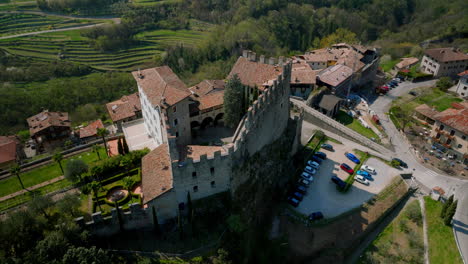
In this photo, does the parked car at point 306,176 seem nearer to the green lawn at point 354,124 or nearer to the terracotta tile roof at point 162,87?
the green lawn at point 354,124

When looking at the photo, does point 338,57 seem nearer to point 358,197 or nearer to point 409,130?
point 409,130

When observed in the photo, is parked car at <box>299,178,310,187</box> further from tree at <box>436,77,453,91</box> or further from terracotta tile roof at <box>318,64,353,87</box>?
tree at <box>436,77,453,91</box>

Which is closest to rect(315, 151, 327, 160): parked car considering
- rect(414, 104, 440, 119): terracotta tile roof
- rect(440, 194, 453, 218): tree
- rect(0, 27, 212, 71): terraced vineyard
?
rect(440, 194, 453, 218): tree

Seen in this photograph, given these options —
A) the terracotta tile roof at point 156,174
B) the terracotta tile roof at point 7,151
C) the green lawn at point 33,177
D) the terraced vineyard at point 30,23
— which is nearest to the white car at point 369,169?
the terracotta tile roof at point 156,174

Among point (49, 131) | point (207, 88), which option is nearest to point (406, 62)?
point (207, 88)

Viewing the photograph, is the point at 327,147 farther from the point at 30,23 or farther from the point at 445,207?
the point at 30,23
